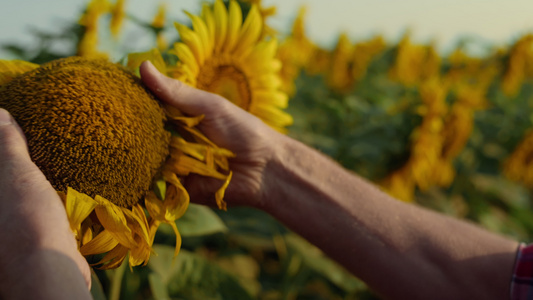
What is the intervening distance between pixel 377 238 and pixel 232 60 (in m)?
0.66

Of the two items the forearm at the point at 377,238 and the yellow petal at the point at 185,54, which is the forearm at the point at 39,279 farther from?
the forearm at the point at 377,238

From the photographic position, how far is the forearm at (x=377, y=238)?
1604 mm

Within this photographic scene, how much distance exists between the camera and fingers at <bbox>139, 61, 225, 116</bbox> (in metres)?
1.22

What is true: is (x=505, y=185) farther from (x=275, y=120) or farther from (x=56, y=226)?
(x=56, y=226)

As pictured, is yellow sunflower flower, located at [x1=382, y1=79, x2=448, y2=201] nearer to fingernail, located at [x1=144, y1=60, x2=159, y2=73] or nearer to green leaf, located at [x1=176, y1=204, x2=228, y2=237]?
green leaf, located at [x1=176, y1=204, x2=228, y2=237]

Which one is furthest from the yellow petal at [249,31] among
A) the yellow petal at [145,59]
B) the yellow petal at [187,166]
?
the yellow petal at [187,166]

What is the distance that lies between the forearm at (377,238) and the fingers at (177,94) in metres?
0.32

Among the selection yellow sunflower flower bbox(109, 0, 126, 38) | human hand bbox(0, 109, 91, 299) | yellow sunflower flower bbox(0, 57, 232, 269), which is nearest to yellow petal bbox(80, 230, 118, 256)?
yellow sunflower flower bbox(0, 57, 232, 269)

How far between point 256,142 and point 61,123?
0.56 meters

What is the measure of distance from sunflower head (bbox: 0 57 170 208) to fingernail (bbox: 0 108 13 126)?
0.03 metres

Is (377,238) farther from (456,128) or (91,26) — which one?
(456,128)

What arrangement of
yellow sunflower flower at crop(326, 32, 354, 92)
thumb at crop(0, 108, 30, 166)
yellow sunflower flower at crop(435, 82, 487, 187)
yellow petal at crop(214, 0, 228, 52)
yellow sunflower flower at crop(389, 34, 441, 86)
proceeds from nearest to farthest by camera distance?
thumb at crop(0, 108, 30, 166)
yellow petal at crop(214, 0, 228, 52)
yellow sunflower flower at crop(435, 82, 487, 187)
yellow sunflower flower at crop(326, 32, 354, 92)
yellow sunflower flower at crop(389, 34, 441, 86)

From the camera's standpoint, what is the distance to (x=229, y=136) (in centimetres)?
141

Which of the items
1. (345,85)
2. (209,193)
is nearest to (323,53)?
(345,85)
